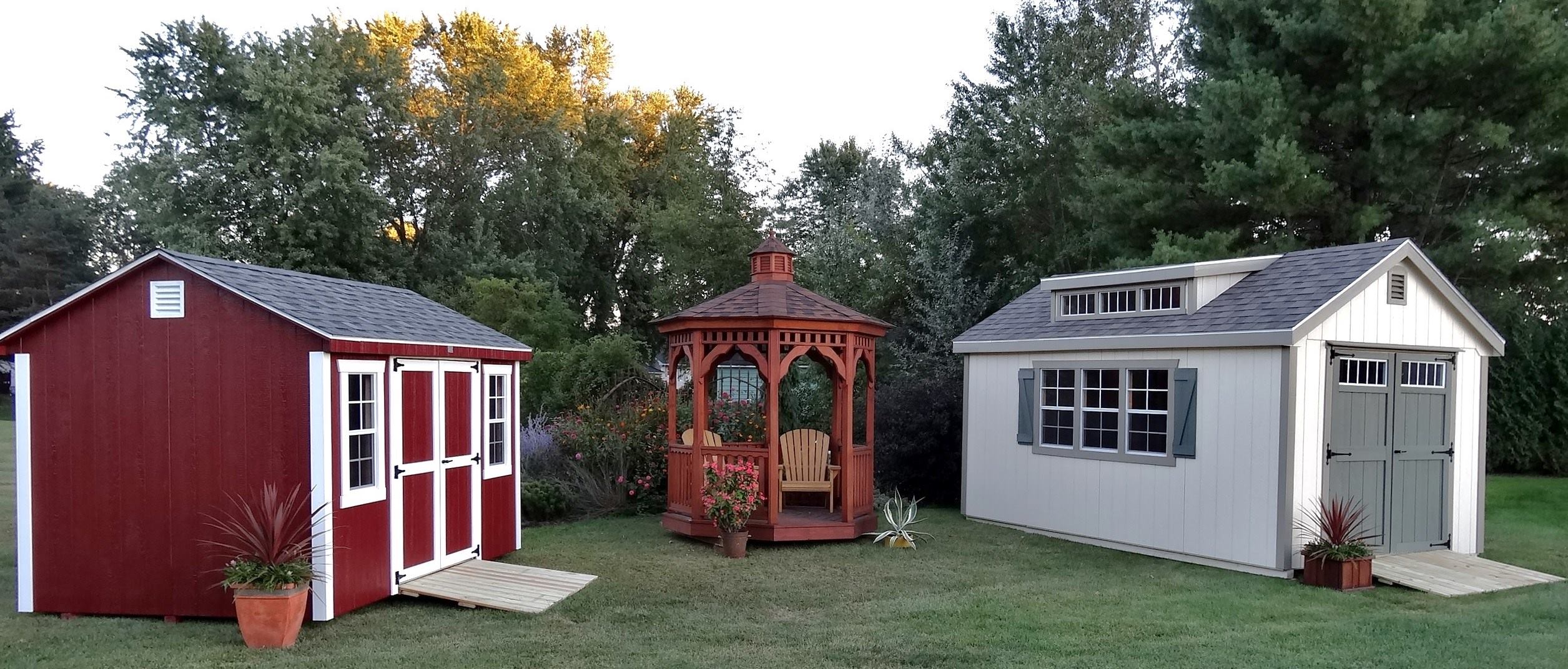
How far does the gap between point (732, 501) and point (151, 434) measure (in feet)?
15.1

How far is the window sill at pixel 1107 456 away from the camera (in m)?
9.46

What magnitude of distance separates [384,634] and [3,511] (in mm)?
8259

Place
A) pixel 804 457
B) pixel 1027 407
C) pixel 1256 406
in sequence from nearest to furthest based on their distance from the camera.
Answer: pixel 1256 406, pixel 1027 407, pixel 804 457

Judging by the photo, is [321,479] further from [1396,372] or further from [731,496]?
[1396,372]

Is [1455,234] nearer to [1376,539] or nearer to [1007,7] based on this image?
[1376,539]

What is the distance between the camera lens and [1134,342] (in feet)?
31.7

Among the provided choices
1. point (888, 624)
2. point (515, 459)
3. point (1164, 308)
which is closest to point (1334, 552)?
point (1164, 308)

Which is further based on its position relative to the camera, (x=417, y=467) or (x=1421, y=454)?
(x=1421, y=454)

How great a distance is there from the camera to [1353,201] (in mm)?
14906

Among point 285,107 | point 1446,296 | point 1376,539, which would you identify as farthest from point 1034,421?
point 285,107

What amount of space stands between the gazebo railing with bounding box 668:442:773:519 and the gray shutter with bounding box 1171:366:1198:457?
3823mm

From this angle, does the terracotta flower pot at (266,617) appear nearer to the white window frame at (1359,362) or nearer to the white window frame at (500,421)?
the white window frame at (500,421)

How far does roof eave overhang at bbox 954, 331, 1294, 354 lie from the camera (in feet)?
27.9

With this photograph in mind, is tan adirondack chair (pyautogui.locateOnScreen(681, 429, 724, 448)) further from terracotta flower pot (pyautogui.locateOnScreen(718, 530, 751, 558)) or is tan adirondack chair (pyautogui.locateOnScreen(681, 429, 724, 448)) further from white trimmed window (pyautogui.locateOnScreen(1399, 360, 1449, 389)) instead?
white trimmed window (pyautogui.locateOnScreen(1399, 360, 1449, 389))
